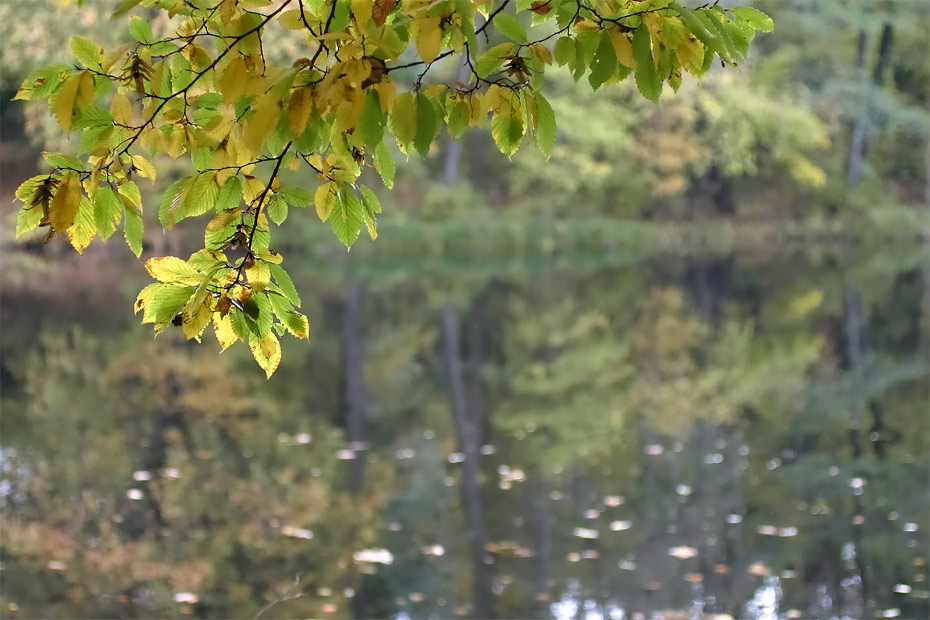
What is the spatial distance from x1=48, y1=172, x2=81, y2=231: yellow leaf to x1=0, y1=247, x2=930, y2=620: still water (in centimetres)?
Answer: 322

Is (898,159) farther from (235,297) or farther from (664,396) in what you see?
(235,297)

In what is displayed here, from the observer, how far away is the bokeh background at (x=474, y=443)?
5805 millimetres

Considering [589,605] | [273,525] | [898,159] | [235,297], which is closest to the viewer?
[235,297]

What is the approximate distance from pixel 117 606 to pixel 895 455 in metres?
5.86

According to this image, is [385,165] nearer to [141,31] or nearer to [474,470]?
[141,31]

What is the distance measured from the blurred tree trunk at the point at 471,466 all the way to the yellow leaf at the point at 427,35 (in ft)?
13.7

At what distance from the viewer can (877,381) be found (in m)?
11.6

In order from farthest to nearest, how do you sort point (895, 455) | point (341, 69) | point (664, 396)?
point (664, 396)
point (895, 455)
point (341, 69)

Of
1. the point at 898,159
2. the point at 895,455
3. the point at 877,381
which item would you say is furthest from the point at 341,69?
the point at 898,159

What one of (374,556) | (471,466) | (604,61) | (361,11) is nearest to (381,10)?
(361,11)

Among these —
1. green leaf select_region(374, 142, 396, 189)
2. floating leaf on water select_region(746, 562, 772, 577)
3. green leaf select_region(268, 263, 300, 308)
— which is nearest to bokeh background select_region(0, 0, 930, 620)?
floating leaf on water select_region(746, 562, 772, 577)

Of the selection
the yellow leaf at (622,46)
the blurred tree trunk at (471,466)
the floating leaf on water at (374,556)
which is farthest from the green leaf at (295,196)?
the floating leaf on water at (374,556)

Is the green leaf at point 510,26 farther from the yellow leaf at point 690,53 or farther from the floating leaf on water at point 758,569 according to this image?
the floating leaf on water at point 758,569

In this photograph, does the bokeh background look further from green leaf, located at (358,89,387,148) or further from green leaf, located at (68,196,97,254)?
green leaf, located at (358,89,387,148)
